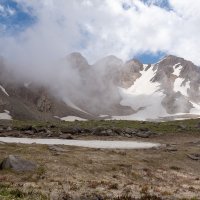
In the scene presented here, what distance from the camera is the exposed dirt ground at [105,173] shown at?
111ft

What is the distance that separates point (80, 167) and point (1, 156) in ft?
31.5

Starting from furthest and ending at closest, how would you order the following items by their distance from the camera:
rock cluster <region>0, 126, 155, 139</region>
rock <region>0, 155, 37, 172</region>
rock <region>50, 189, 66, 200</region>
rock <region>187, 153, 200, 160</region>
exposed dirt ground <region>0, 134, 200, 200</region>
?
rock cluster <region>0, 126, 155, 139</region> → rock <region>187, 153, 200, 160</region> → rock <region>0, 155, 37, 172</region> → exposed dirt ground <region>0, 134, 200, 200</region> → rock <region>50, 189, 66, 200</region>

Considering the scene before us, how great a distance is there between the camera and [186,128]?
100062mm

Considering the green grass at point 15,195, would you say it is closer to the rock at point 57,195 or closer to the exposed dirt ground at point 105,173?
the exposed dirt ground at point 105,173

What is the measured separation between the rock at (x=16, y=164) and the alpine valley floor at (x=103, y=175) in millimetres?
746

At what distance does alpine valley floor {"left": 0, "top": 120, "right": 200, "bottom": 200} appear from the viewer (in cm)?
3222

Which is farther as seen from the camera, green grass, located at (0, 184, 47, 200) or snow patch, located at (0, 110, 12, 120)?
snow patch, located at (0, 110, 12, 120)

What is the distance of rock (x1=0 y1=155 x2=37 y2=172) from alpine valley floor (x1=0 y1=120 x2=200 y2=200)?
746 mm

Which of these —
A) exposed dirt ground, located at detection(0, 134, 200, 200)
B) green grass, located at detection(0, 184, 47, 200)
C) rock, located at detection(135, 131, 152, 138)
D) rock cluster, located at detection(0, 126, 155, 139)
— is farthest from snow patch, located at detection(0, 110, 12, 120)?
green grass, located at detection(0, 184, 47, 200)

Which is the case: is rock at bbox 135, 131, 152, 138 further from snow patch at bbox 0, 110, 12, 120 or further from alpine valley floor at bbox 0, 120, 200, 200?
snow patch at bbox 0, 110, 12, 120

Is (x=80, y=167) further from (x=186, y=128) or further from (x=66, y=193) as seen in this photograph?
(x=186, y=128)

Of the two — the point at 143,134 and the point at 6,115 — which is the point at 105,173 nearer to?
the point at 143,134

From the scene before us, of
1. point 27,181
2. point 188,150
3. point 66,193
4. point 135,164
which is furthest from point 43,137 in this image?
point 66,193

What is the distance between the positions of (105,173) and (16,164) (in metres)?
9.60
